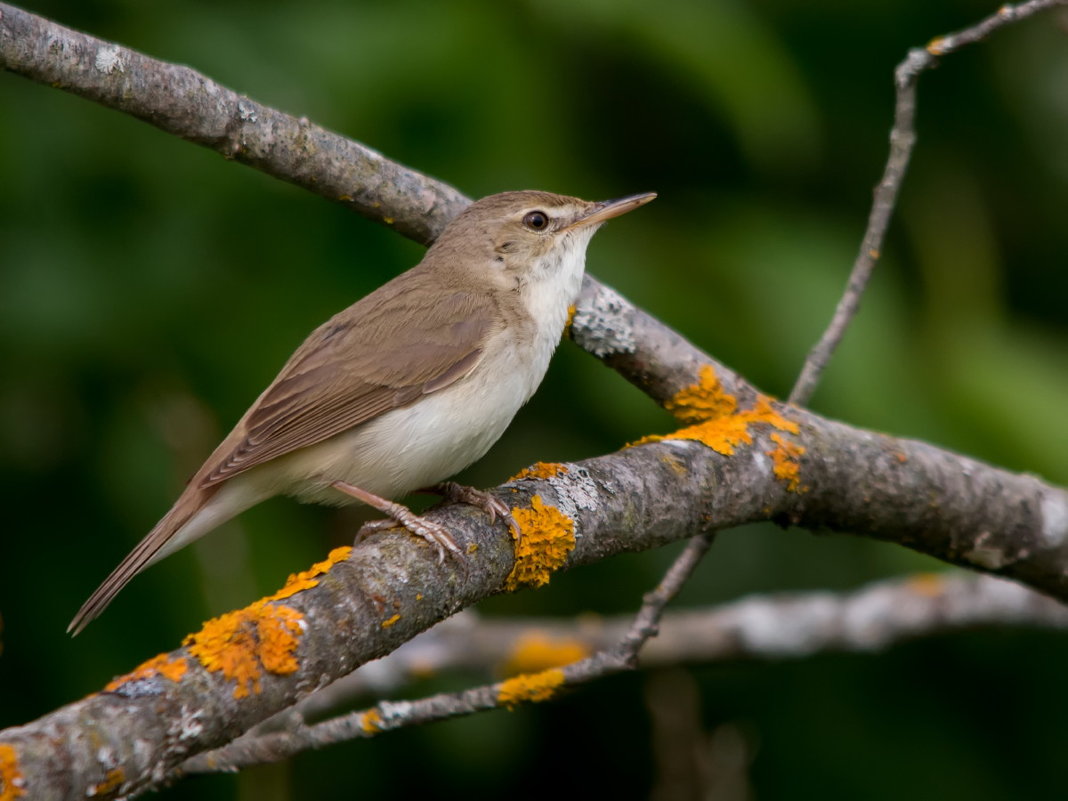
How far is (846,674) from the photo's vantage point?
184 inches

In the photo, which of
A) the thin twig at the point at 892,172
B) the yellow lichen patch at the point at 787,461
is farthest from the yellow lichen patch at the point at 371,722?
the thin twig at the point at 892,172

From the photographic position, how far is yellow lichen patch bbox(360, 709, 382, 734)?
2699 mm

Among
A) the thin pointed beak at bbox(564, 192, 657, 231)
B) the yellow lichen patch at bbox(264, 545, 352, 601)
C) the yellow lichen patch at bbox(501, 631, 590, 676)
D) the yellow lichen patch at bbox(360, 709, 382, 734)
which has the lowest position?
the yellow lichen patch at bbox(501, 631, 590, 676)

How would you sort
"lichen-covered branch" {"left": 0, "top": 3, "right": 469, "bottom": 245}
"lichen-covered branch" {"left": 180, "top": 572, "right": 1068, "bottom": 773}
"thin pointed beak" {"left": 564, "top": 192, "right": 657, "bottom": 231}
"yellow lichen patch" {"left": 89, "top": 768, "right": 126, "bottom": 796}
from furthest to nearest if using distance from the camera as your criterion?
"lichen-covered branch" {"left": 180, "top": 572, "right": 1068, "bottom": 773} < "thin pointed beak" {"left": 564, "top": 192, "right": 657, "bottom": 231} < "lichen-covered branch" {"left": 0, "top": 3, "right": 469, "bottom": 245} < "yellow lichen patch" {"left": 89, "top": 768, "right": 126, "bottom": 796}

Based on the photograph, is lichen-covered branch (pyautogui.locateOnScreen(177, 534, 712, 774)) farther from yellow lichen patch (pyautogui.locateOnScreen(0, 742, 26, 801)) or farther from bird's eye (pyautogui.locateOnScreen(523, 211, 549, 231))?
bird's eye (pyautogui.locateOnScreen(523, 211, 549, 231))

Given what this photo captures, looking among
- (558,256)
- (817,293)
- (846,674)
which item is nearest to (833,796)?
(846,674)

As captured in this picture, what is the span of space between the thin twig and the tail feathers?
154cm

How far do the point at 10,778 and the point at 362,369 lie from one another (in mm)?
1767

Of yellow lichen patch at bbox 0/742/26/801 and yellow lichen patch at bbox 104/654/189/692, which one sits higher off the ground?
yellow lichen patch at bbox 104/654/189/692

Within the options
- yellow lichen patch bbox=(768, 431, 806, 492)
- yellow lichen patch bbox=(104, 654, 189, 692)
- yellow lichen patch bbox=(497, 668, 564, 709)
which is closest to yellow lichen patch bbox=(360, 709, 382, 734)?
yellow lichen patch bbox=(497, 668, 564, 709)

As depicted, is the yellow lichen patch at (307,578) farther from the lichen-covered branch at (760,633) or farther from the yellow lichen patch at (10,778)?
the lichen-covered branch at (760,633)

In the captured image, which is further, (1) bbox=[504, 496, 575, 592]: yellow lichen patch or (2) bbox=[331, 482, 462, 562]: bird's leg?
(1) bbox=[504, 496, 575, 592]: yellow lichen patch

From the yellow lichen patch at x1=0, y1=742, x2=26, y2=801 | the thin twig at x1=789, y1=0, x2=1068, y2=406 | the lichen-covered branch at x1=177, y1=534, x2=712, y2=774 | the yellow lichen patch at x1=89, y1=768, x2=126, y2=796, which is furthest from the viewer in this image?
the thin twig at x1=789, y1=0, x2=1068, y2=406

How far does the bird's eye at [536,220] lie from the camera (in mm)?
3592
